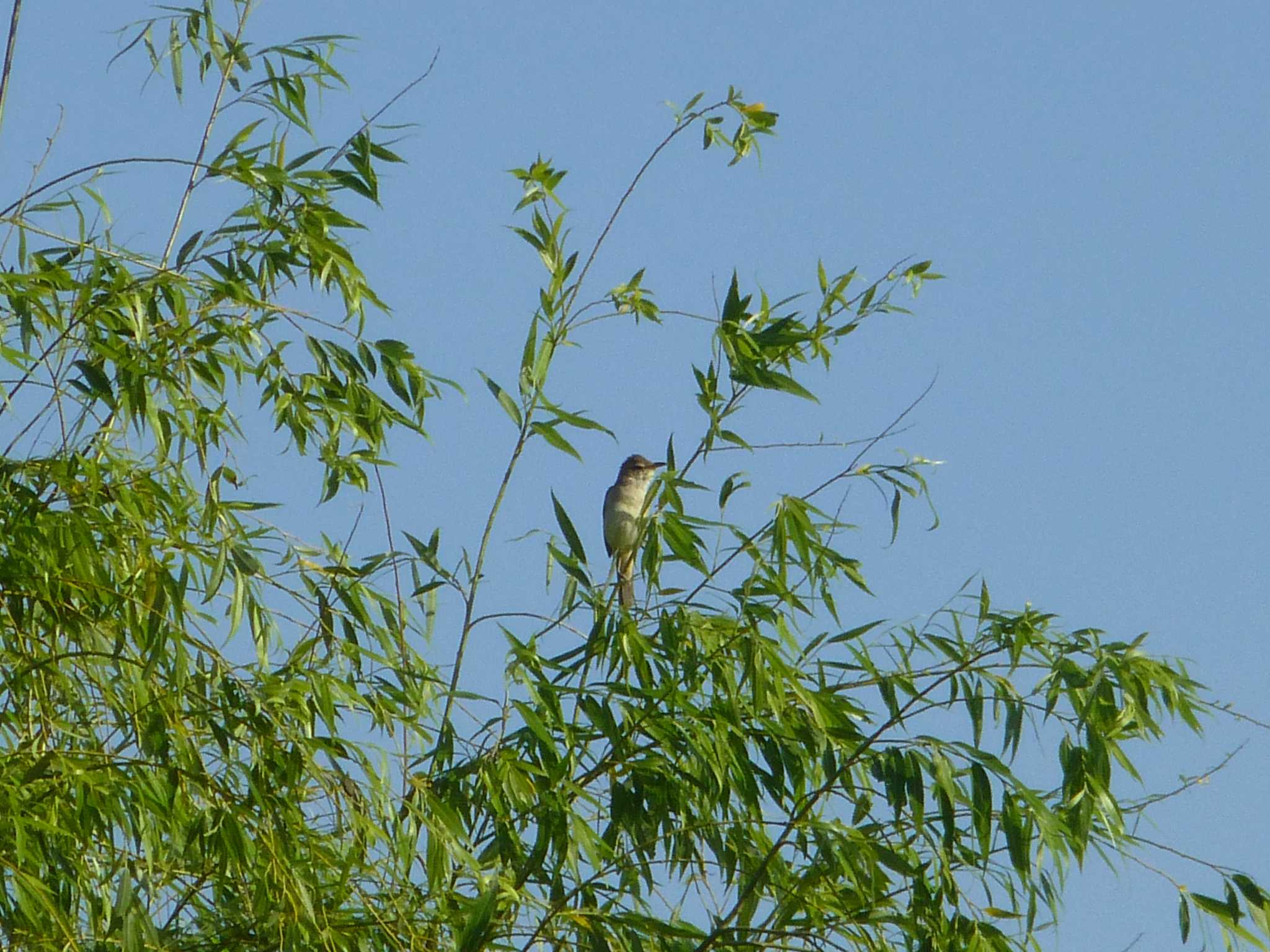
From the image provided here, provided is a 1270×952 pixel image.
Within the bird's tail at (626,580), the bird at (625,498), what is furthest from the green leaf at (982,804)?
the bird at (625,498)

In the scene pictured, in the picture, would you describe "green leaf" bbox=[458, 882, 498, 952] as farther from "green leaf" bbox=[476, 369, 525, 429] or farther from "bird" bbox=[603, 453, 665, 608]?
"bird" bbox=[603, 453, 665, 608]

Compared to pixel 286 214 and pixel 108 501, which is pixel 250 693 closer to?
pixel 108 501

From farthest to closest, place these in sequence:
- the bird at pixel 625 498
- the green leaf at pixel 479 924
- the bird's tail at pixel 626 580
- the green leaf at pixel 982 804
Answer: the bird at pixel 625 498
the bird's tail at pixel 626 580
the green leaf at pixel 982 804
the green leaf at pixel 479 924

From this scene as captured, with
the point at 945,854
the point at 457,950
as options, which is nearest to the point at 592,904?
the point at 457,950

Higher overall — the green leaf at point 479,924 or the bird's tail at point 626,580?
the bird's tail at point 626,580

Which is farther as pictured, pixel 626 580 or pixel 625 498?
pixel 625 498

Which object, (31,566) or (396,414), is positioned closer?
(31,566)

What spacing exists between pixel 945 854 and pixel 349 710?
4.87ft

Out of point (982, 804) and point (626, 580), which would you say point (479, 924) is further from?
point (626, 580)

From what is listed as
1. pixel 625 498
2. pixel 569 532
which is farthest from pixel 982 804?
pixel 625 498

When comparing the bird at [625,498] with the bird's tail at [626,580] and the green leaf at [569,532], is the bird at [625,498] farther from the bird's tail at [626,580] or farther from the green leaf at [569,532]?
the green leaf at [569,532]

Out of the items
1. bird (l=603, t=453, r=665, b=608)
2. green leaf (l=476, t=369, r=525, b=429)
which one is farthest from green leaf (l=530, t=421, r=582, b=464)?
bird (l=603, t=453, r=665, b=608)

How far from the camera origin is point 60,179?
478 cm

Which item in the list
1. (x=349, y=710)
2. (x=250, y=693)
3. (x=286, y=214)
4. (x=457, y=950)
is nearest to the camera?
(x=457, y=950)
